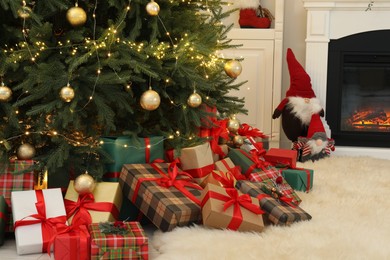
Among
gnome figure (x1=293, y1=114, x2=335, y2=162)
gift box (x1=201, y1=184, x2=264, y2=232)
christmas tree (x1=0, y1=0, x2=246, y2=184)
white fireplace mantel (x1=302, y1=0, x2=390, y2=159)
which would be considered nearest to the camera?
gift box (x1=201, y1=184, x2=264, y2=232)

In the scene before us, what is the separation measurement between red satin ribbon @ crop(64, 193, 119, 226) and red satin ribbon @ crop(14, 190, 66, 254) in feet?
0.22

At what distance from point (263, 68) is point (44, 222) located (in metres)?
2.73

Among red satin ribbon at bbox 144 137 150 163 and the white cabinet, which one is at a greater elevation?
the white cabinet

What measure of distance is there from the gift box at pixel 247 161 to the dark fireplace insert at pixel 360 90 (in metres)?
1.84

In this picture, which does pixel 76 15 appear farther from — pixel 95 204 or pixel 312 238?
pixel 312 238

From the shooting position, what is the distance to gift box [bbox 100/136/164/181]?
7.72 ft

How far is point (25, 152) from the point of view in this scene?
227cm

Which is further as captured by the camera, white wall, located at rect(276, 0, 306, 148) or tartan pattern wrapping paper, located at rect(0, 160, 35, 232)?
white wall, located at rect(276, 0, 306, 148)

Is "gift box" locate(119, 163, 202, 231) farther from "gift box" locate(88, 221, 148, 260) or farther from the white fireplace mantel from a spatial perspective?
the white fireplace mantel

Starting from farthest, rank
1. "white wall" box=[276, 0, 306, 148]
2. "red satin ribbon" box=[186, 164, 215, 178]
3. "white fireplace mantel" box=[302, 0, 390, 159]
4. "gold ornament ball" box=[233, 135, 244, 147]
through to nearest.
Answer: "white wall" box=[276, 0, 306, 148] < "white fireplace mantel" box=[302, 0, 390, 159] < "gold ornament ball" box=[233, 135, 244, 147] < "red satin ribbon" box=[186, 164, 215, 178]

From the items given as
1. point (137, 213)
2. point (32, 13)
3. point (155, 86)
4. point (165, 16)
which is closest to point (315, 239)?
point (137, 213)

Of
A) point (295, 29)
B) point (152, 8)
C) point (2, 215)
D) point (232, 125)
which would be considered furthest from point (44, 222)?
point (295, 29)

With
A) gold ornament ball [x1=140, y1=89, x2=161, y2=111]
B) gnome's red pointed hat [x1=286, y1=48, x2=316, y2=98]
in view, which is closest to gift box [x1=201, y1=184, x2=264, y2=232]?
gold ornament ball [x1=140, y1=89, x2=161, y2=111]

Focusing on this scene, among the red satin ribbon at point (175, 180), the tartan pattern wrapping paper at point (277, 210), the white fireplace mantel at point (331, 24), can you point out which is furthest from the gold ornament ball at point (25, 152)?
the white fireplace mantel at point (331, 24)
